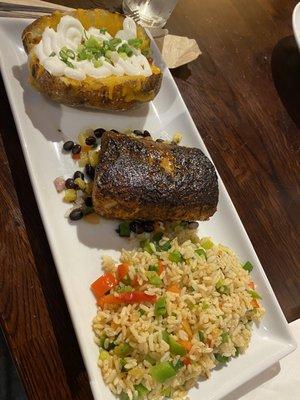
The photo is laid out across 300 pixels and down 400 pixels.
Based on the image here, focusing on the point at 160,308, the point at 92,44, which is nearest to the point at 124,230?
the point at 160,308

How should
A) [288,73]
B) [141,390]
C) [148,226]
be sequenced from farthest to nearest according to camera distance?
[288,73] < [148,226] < [141,390]

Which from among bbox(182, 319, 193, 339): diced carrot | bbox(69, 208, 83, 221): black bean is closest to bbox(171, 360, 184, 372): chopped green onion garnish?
bbox(182, 319, 193, 339): diced carrot

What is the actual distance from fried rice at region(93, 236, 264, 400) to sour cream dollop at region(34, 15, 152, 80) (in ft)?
2.86

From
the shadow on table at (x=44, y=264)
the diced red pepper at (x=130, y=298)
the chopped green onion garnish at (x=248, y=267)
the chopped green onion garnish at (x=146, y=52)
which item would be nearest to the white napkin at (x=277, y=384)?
the chopped green onion garnish at (x=248, y=267)

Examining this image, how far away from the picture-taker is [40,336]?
178cm

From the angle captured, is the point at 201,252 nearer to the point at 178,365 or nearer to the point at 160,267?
the point at 160,267

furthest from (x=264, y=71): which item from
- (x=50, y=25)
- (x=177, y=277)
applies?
(x=177, y=277)

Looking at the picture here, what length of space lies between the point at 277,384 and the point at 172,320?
0.65 meters

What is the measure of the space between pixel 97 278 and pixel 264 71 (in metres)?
2.13

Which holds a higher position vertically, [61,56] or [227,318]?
[61,56]

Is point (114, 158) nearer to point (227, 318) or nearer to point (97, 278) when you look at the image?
point (97, 278)

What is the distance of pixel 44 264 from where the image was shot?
6.36ft

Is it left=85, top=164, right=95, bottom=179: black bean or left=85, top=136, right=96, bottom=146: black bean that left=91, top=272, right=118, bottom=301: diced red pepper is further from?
left=85, top=136, right=96, bottom=146: black bean

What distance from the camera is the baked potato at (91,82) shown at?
7.23ft
